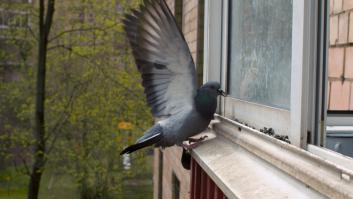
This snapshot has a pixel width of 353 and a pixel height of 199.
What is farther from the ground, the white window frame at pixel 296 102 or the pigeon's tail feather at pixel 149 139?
the white window frame at pixel 296 102

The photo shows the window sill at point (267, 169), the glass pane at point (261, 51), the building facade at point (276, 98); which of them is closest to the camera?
the window sill at point (267, 169)

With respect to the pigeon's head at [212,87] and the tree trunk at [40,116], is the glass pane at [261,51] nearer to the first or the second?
the pigeon's head at [212,87]

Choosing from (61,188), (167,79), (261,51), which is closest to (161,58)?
(167,79)

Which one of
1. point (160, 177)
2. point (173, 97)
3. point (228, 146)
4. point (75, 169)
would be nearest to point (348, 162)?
point (228, 146)

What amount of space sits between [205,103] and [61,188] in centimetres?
1861

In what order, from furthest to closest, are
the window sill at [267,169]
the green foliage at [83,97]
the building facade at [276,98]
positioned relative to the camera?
the green foliage at [83,97] < the building facade at [276,98] < the window sill at [267,169]

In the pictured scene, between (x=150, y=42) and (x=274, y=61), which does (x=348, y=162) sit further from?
(x=150, y=42)

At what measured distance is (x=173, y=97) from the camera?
9.14 ft

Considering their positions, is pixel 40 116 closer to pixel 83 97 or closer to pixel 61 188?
pixel 83 97

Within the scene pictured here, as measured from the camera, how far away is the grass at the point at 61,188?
19375 mm

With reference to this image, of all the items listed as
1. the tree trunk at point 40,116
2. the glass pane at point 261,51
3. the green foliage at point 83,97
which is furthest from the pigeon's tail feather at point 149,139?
the green foliage at point 83,97

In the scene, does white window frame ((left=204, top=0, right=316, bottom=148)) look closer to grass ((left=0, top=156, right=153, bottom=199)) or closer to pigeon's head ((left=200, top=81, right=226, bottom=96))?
pigeon's head ((left=200, top=81, right=226, bottom=96))

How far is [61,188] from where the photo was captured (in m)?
20.2

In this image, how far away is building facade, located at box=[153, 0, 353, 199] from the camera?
149 cm
